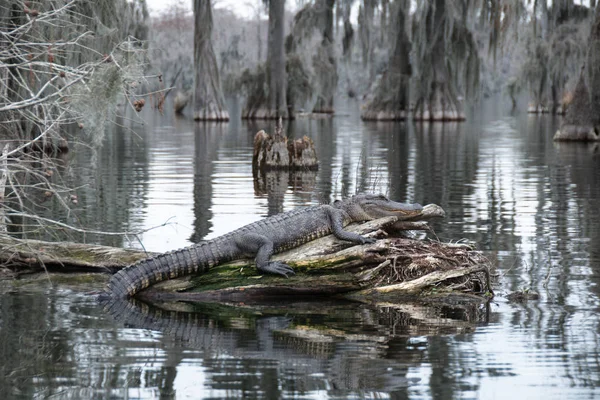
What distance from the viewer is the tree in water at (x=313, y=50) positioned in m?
52.4

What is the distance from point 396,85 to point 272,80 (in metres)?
6.36

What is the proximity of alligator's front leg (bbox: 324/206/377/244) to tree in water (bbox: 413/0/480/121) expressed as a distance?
35994 millimetres

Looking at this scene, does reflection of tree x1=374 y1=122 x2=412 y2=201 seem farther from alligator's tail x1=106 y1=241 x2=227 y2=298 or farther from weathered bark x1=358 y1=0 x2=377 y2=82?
weathered bark x1=358 y1=0 x2=377 y2=82

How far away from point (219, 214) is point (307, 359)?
321 inches

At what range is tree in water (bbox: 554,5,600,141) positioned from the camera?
94.5 feet

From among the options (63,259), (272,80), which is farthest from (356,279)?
(272,80)

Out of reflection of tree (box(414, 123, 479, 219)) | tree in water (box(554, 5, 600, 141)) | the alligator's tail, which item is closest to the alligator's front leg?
the alligator's tail

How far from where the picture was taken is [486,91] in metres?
104

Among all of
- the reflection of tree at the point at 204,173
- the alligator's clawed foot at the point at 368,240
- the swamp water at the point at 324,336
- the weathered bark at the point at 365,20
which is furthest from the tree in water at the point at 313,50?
the alligator's clawed foot at the point at 368,240

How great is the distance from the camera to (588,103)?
2972 cm

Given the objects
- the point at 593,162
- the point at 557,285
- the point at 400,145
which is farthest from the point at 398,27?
the point at 557,285

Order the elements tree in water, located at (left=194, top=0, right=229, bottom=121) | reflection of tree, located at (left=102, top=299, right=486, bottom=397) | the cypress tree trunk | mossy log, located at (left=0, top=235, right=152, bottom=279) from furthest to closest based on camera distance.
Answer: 1. the cypress tree trunk
2. tree in water, located at (left=194, top=0, right=229, bottom=121)
3. mossy log, located at (left=0, top=235, right=152, bottom=279)
4. reflection of tree, located at (left=102, top=299, right=486, bottom=397)

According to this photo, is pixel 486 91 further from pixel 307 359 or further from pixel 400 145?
pixel 307 359

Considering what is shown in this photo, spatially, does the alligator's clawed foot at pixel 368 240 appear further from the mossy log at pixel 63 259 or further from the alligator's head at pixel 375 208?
the mossy log at pixel 63 259
